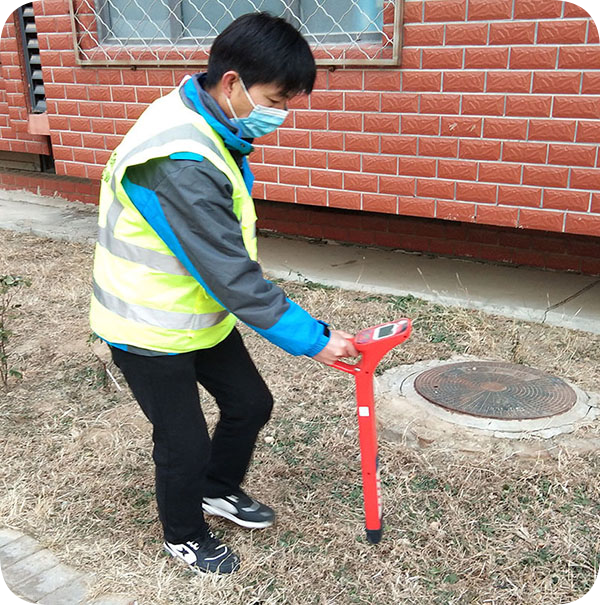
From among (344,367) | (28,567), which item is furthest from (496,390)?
(28,567)

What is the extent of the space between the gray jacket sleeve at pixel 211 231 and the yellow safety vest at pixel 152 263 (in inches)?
2.4

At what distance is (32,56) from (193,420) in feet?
18.6

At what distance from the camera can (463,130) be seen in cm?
420

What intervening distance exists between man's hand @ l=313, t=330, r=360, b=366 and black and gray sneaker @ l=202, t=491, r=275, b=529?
808 millimetres

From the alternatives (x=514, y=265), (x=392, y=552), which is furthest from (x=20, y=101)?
(x=392, y=552)

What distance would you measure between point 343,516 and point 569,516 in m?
0.78

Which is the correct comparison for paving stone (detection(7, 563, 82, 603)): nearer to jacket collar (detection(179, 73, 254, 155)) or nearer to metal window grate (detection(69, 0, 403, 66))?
jacket collar (detection(179, 73, 254, 155))

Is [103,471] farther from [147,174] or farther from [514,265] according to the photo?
[514,265]

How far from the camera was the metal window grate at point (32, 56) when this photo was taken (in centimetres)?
668

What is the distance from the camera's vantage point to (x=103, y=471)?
293 cm

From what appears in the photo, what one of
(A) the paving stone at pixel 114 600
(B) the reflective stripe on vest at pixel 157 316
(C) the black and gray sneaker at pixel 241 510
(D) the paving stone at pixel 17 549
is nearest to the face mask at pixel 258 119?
(B) the reflective stripe on vest at pixel 157 316

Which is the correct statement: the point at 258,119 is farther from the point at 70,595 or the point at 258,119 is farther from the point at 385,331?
the point at 70,595

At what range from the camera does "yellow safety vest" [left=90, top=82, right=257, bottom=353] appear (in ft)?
6.36

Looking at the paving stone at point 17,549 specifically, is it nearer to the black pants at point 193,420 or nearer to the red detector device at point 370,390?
the black pants at point 193,420
